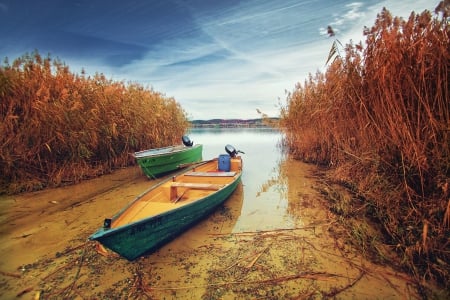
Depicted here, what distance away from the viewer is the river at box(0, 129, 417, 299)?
264cm

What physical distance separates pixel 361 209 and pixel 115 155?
792 cm

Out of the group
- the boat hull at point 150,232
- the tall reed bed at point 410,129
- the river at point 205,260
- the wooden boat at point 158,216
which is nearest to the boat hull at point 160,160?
the wooden boat at point 158,216

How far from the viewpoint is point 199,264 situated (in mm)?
→ 3162

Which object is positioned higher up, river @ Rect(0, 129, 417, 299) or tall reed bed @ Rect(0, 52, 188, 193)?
tall reed bed @ Rect(0, 52, 188, 193)

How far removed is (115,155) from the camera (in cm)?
871

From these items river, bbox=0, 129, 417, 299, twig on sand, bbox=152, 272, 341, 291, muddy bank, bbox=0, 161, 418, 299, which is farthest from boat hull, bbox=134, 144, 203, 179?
twig on sand, bbox=152, 272, 341, 291

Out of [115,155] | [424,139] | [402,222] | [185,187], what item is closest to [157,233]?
[185,187]

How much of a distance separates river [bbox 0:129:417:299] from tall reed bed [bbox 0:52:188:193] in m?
1.21

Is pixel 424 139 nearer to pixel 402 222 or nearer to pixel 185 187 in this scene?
pixel 402 222

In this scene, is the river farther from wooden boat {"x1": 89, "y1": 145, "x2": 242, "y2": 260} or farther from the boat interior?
the boat interior

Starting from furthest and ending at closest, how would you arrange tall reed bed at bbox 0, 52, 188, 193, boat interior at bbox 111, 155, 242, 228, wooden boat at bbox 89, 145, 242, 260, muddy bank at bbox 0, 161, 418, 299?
tall reed bed at bbox 0, 52, 188, 193, boat interior at bbox 111, 155, 242, 228, wooden boat at bbox 89, 145, 242, 260, muddy bank at bbox 0, 161, 418, 299

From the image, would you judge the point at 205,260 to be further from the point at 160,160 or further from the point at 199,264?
the point at 160,160

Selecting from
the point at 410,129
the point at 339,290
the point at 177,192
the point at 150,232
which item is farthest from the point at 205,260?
the point at 410,129

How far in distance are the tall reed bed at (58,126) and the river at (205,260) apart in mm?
1208
